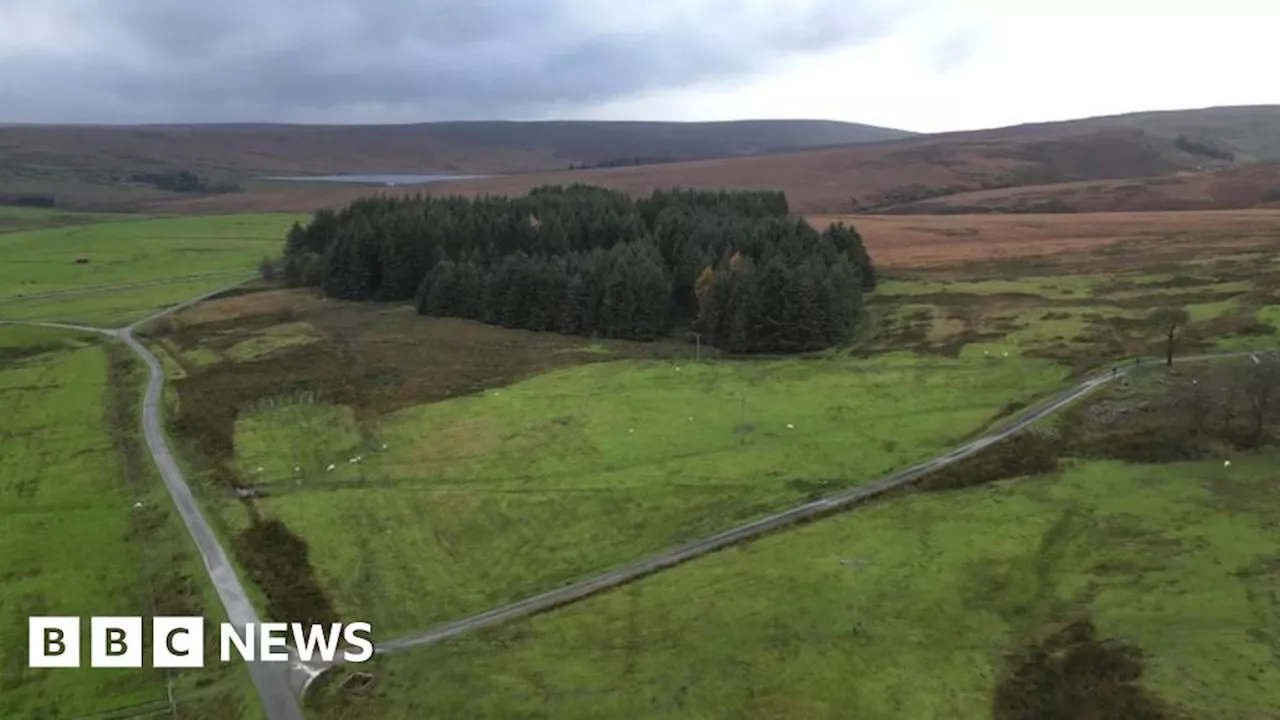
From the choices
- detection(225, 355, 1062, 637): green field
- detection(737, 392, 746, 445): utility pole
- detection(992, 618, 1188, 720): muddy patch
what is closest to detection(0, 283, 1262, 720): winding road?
detection(225, 355, 1062, 637): green field

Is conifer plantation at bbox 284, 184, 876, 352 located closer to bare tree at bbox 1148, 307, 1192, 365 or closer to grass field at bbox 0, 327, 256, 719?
bare tree at bbox 1148, 307, 1192, 365

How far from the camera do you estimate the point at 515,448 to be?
68000 mm

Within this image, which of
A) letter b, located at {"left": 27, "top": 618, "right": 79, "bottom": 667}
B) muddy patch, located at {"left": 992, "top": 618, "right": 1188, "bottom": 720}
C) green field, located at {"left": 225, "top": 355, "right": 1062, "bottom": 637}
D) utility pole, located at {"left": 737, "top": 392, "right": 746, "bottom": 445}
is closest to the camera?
muddy patch, located at {"left": 992, "top": 618, "right": 1188, "bottom": 720}

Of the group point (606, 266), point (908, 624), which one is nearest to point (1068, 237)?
point (606, 266)

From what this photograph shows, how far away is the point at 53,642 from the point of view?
145 feet

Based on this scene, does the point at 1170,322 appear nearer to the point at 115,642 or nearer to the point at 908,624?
the point at 908,624

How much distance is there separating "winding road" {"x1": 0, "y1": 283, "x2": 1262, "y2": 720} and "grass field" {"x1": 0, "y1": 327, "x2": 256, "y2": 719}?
34.7 inches

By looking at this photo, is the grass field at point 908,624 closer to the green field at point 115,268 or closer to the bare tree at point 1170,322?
the bare tree at point 1170,322

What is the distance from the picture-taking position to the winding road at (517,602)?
40281mm

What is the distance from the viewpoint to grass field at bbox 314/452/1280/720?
123 feet

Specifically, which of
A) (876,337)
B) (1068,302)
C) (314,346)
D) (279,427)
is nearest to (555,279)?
(314,346)

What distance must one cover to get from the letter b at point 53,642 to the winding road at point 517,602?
624cm

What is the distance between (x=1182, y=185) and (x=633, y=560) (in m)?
184

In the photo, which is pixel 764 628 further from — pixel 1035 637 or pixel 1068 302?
pixel 1068 302
